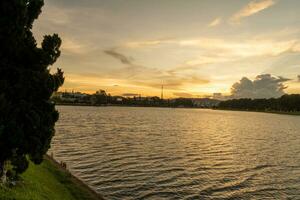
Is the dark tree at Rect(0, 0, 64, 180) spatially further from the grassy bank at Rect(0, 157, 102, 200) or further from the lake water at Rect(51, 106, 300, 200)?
the lake water at Rect(51, 106, 300, 200)

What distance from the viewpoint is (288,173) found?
160 ft

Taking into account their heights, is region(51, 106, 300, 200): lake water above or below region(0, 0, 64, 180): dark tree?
below

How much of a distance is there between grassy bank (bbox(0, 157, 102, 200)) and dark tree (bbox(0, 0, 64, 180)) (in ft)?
7.34

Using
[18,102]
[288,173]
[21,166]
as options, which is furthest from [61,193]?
[288,173]

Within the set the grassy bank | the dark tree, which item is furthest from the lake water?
the dark tree

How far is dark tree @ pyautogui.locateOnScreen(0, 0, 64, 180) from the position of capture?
1969 centimetres

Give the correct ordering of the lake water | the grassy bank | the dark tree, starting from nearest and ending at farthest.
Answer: the dark tree → the grassy bank → the lake water

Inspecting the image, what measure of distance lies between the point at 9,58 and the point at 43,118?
14.6 feet

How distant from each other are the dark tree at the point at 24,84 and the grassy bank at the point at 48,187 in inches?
88.1

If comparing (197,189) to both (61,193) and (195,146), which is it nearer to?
(61,193)

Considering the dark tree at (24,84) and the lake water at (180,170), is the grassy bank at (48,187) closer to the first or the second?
the dark tree at (24,84)

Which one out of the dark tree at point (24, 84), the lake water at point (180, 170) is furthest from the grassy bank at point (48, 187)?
the lake water at point (180, 170)

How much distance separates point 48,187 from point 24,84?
42.4 feet

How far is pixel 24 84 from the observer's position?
20.8 meters
